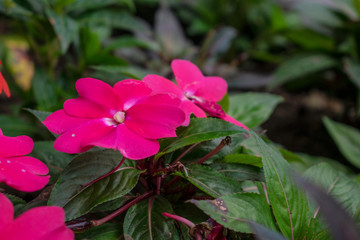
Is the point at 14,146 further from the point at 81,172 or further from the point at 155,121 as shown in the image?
the point at 155,121

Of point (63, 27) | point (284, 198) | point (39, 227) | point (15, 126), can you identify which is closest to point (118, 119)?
point (39, 227)

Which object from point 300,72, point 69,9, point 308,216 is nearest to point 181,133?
point 308,216

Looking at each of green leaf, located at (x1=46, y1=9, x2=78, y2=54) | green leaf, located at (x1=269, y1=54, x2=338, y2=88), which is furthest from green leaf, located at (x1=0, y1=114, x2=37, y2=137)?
green leaf, located at (x1=269, y1=54, x2=338, y2=88)

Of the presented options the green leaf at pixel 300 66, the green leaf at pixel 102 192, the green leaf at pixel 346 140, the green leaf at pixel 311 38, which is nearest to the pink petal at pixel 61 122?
the green leaf at pixel 102 192

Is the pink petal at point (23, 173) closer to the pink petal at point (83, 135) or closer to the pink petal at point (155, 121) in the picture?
the pink petal at point (83, 135)

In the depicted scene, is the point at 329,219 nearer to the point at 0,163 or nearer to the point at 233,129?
the point at 233,129

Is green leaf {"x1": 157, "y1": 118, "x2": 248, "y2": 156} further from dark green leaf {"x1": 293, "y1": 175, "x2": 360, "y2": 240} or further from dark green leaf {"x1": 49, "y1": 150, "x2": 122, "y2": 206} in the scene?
A: dark green leaf {"x1": 293, "y1": 175, "x2": 360, "y2": 240}
